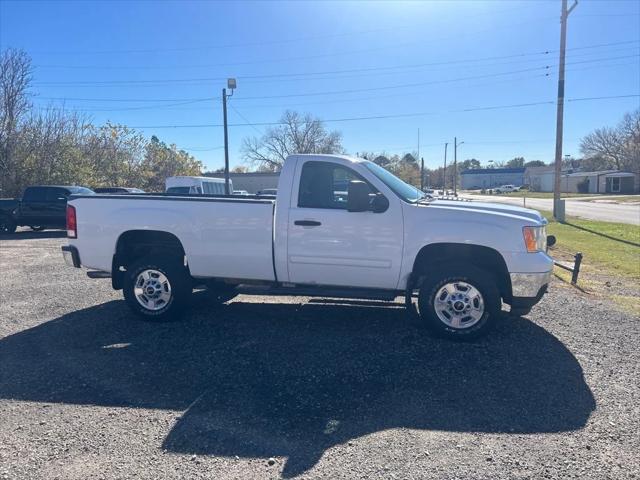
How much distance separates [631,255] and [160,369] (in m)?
11.7

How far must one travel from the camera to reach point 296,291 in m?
5.57

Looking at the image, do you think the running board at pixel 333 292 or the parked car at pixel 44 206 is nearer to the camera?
the running board at pixel 333 292

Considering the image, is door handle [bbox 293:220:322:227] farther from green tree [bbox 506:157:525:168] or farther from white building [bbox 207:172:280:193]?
green tree [bbox 506:157:525:168]

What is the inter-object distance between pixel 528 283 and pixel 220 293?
3.93m

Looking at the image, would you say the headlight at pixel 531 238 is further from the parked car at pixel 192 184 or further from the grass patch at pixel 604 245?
the parked car at pixel 192 184

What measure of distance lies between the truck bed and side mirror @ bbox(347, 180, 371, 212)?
96 centimetres

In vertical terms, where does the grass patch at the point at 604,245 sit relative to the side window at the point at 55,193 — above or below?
below

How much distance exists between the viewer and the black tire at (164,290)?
5.81 metres

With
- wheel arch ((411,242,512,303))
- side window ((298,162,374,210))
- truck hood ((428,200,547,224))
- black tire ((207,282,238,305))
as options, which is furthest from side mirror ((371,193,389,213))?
black tire ((207,282,238,305))

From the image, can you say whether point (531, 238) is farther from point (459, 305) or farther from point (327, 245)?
point (327, 245)

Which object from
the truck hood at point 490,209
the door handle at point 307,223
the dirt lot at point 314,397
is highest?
the truck hood at point 490,209

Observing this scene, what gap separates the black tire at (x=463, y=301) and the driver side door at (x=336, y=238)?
414 millimetres

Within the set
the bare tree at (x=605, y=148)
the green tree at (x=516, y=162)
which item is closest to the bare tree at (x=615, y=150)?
the bare tree at (x=605, y=148)

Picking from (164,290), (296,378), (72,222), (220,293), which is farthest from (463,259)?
(72,222)
